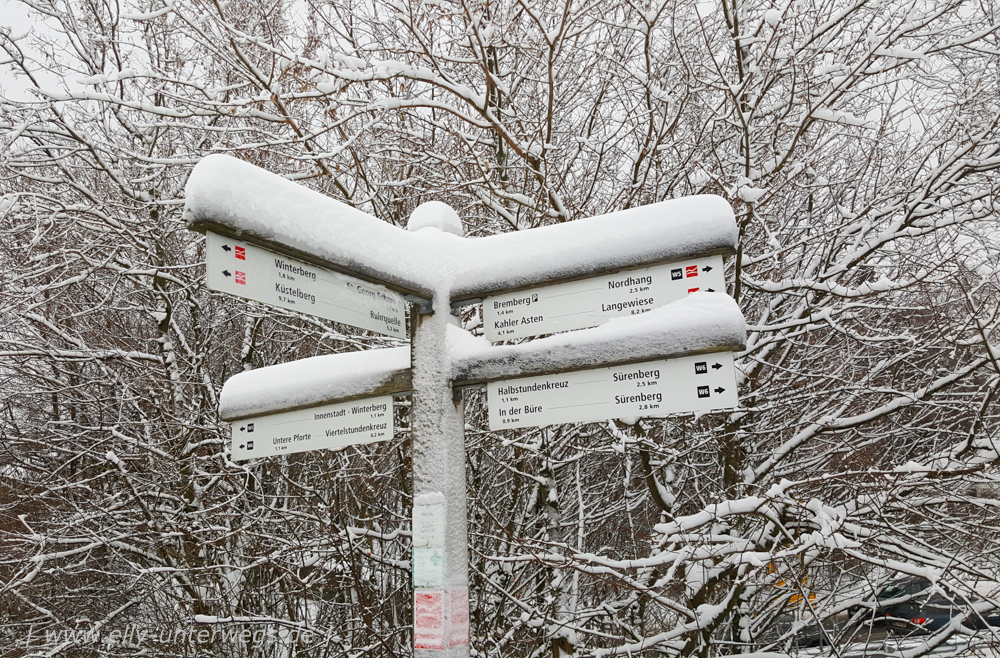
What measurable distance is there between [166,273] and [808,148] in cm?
565

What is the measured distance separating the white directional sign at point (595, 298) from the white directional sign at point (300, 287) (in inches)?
14.2

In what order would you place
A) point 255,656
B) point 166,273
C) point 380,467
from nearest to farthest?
point 255,656
point 380,467
point 166,273

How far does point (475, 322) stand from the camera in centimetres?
508

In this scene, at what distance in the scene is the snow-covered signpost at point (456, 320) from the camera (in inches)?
86.1

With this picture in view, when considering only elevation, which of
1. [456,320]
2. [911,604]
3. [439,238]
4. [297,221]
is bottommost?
[911,604]

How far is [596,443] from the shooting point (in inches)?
221

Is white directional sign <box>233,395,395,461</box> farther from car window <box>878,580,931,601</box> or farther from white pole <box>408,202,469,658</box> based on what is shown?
car window <box>878,580,931,601</box>

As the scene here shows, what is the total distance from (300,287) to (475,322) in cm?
290

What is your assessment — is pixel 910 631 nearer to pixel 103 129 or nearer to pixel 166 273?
pixel 166 273

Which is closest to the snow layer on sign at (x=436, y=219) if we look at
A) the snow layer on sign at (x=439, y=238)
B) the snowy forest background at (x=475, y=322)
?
the snow layer on sign at (x=439, y=238)

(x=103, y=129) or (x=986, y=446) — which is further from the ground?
(x=103, y=129)

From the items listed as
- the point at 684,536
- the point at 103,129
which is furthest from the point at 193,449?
the point at 684,536

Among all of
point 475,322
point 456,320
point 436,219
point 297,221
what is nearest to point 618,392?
point 456,320

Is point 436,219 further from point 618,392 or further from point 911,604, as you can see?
point 911,604
